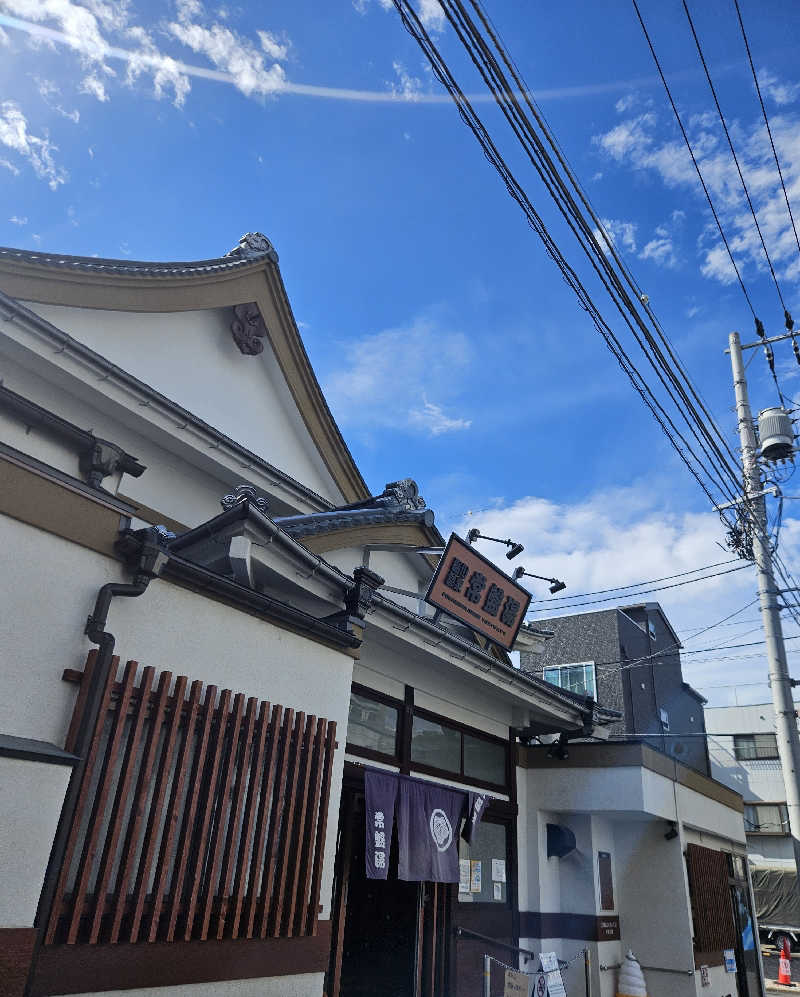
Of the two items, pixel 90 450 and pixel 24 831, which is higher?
pixel 90 450

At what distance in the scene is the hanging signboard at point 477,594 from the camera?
36.7 feet

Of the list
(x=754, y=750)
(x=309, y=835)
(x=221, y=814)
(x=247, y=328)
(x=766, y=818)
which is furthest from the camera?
(x=754, y=750)

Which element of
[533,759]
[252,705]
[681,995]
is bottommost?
[681,995]

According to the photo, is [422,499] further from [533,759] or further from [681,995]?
A: [681,995]

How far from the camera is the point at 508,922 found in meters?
11.8

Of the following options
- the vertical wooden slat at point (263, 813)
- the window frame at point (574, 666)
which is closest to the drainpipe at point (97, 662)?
the vertical wooden slat at point (263, 813)

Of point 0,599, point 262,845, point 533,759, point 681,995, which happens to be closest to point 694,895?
point 681,995

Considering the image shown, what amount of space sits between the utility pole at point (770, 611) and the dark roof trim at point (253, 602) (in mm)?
7506

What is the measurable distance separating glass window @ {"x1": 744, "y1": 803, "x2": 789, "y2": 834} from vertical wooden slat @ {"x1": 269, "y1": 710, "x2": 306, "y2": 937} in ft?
132

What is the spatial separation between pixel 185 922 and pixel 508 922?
836 cm

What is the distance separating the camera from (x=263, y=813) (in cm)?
593

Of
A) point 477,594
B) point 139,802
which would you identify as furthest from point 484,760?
point 139,802

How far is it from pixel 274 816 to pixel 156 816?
4.14 feet

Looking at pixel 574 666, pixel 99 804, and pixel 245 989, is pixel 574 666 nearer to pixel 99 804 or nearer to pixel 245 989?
pixel 245 989
